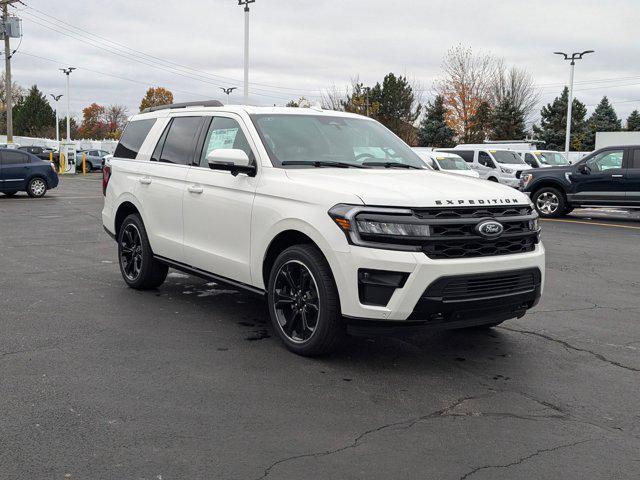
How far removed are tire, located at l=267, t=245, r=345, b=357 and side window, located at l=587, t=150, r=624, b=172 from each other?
13.7 metres

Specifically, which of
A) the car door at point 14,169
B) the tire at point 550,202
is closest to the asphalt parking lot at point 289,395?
the tire at point 550,202

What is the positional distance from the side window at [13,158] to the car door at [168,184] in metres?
17.3

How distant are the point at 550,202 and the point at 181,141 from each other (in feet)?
42.9

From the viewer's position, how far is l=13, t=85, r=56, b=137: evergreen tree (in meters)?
98.4

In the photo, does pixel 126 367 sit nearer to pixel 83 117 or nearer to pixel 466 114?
pixel 466 114

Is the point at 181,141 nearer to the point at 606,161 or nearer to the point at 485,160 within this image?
the point at 606,161

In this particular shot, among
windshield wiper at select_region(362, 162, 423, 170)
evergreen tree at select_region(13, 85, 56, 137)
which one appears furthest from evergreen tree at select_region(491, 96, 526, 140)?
evergreen tree at select_region(13, 85, 56, 137)

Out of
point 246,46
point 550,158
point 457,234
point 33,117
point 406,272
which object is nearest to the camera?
point 406,272

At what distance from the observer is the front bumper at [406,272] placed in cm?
446

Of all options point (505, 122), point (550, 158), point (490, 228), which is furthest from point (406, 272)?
point (505, 122)

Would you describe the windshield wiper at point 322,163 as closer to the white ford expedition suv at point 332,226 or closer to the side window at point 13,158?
the white ford expedition suv at point 332,226

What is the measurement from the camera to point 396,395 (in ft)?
14.4

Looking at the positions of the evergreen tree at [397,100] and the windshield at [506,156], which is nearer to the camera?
the windshield at [506,156]

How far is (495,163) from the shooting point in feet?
94.5
